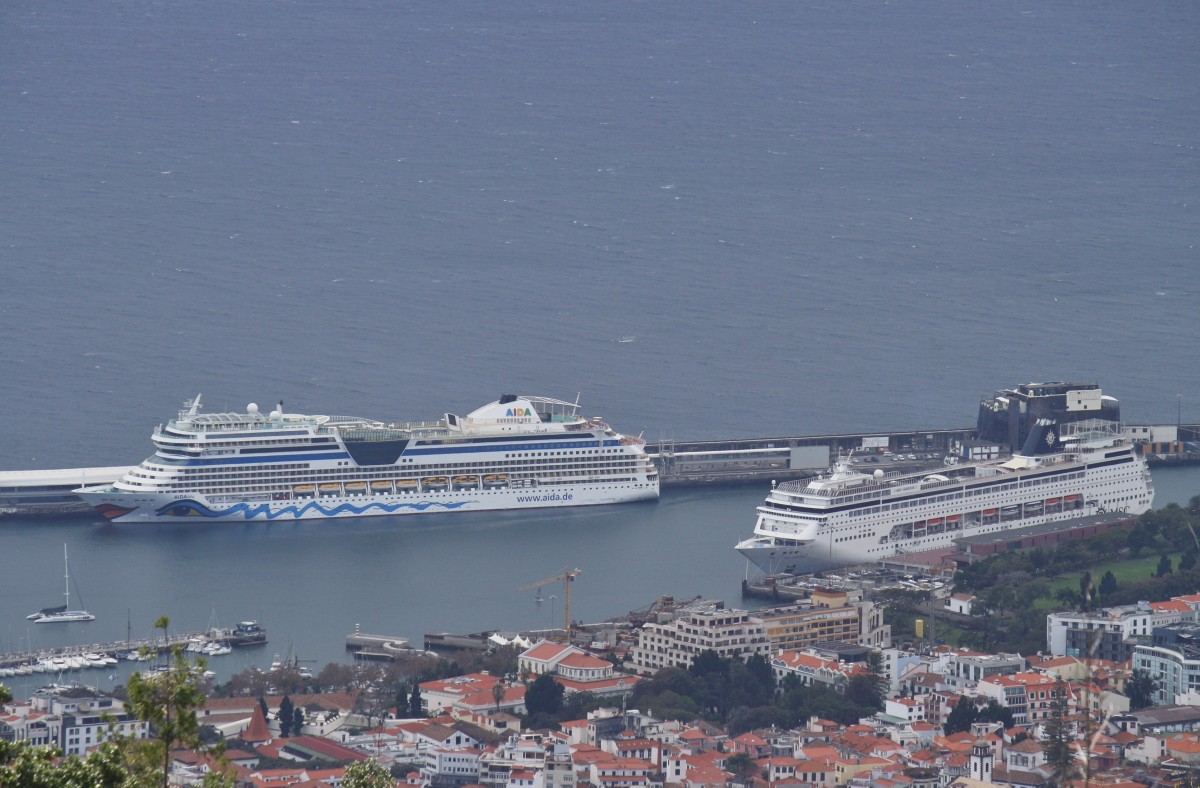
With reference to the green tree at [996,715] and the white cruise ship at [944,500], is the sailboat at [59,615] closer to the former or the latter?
the white cruise ship at [944,500]

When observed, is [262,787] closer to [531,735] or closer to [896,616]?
[531,735]

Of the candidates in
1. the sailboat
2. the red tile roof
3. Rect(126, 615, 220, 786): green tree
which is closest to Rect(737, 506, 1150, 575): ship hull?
the sailboat

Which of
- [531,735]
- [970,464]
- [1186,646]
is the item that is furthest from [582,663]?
[970,464]

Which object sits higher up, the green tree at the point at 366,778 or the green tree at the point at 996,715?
the green tree at the point at 366,778

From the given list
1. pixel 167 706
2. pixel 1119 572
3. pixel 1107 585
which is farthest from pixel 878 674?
pixel 167 706

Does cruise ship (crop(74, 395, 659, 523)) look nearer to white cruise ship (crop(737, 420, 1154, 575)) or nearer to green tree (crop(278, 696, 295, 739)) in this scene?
white cruise ship (crop(737, 420, 1154, 575))

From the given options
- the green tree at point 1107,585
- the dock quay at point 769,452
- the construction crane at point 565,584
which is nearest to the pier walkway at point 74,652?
the construction crane at point 565,584

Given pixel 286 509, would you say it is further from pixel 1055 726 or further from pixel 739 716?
pixel 1055 726
